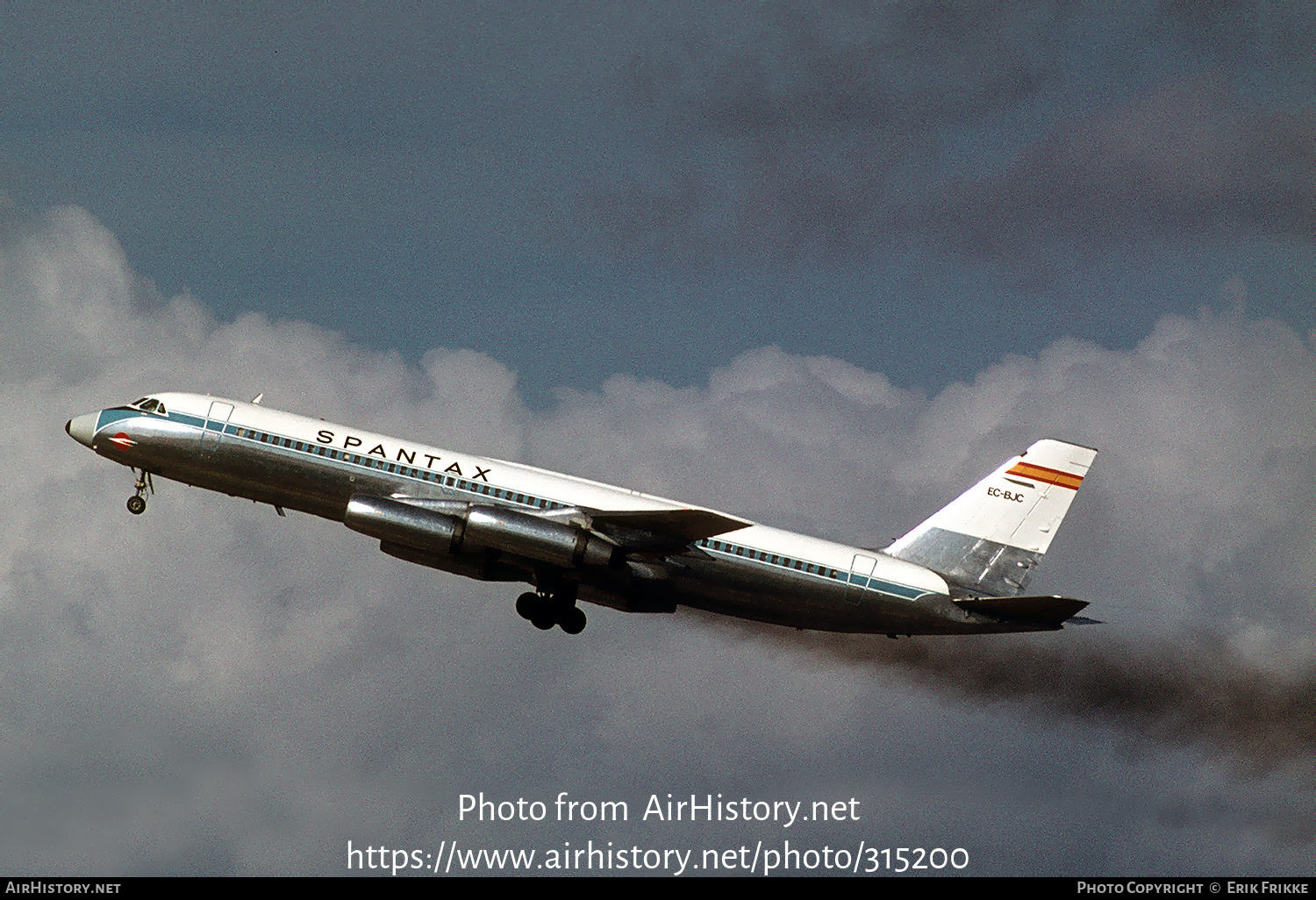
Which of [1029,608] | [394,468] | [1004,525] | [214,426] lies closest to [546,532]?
[394,468]

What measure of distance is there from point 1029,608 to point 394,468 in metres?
20.8

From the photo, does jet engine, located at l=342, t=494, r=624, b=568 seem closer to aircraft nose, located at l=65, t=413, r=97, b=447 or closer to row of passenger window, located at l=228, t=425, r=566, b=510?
row of passenger window, located at l=228, t=425, r=566, b=510

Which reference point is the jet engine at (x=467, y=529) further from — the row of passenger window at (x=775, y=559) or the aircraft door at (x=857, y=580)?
the aircraft door at (x=857, y=580)

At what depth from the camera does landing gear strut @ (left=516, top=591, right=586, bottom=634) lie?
52281 mm

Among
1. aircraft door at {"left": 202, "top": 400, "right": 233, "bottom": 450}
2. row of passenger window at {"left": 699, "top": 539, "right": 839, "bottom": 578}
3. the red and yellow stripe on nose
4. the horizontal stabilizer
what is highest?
the red and yellow stripe on nose

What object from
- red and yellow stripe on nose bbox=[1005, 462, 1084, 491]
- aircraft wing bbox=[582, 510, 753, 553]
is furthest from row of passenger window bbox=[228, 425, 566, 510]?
red and yellow stripe on nose bbox=[1005, 462, 1084, 491]

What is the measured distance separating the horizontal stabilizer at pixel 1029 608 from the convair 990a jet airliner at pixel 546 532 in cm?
7

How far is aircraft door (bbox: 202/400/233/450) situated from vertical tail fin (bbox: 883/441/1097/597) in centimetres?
2269

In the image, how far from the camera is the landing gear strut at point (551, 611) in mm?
52281

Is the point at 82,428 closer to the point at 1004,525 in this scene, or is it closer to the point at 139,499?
the point at 139,499

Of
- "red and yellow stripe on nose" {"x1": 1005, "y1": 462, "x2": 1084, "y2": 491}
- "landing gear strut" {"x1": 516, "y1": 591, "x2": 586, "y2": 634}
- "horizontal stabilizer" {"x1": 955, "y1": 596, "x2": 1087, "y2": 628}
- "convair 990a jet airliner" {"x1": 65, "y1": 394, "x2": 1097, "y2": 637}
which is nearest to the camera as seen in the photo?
"horizontal stabilizer" {"x1": 955, "y1": 596, "x2": 1087, "y2": 628}

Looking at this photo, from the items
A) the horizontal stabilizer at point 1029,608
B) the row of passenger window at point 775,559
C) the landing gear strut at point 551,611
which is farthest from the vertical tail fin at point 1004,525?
the landing gear strut at point 551,611

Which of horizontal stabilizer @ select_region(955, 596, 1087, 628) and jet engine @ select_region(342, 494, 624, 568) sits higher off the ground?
jet engine @ select_region(342, 494, 624, 568)
